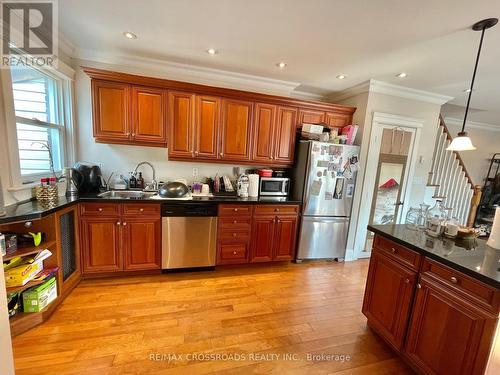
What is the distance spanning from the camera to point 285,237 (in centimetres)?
299

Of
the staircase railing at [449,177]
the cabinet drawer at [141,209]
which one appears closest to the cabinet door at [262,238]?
the cabinet drawer at [141,209]

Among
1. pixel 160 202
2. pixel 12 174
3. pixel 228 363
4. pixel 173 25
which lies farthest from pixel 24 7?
pixel 228 363

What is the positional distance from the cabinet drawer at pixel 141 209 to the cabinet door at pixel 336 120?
2.63m

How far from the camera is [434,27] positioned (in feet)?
5.72

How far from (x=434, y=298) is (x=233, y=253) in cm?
198

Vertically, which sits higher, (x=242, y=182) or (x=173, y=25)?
(x=173, y=25)

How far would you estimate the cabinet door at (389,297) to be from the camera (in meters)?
1.61

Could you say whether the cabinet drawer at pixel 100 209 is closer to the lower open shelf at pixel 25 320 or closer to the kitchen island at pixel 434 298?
the lower open shelf at pixel 25 320

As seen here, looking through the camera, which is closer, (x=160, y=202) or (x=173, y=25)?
(x=173, y=25)

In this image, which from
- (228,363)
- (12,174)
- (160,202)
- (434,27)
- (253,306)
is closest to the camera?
(228,363)

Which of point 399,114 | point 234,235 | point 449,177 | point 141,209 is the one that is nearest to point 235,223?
point 234,235

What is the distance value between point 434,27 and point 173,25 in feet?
7.19

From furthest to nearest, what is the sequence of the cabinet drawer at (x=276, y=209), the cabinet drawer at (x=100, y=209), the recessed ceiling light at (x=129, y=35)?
1. the cabinet drawer at (x=276, y=209)
2. the cabinet drawer at (x=100, y=209)
3. the recessed ceiling light at (x=129, y=35)

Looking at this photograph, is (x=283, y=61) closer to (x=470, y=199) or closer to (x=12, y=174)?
(x=12, y=174)
